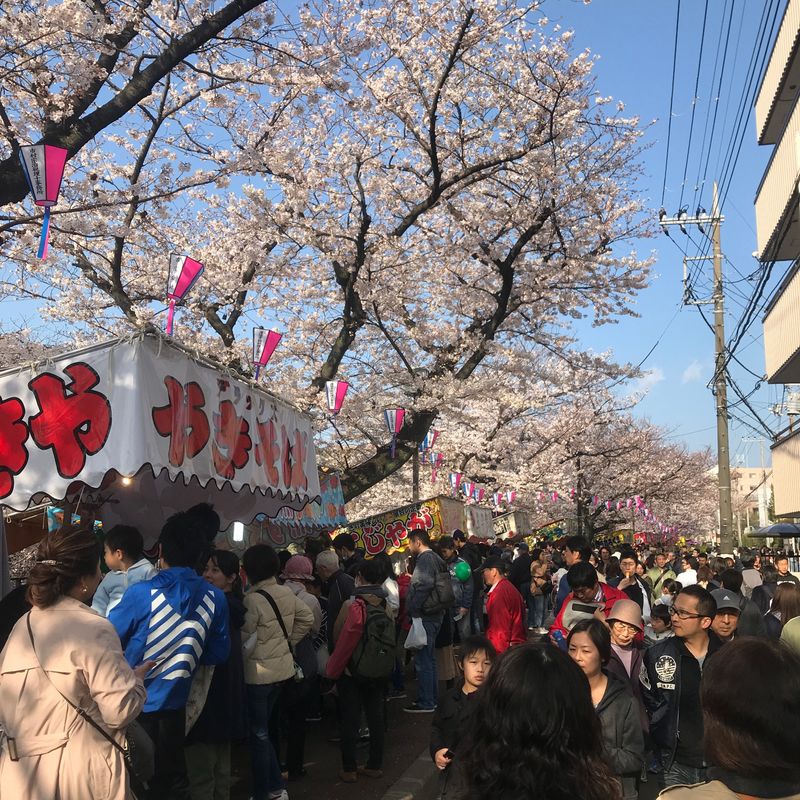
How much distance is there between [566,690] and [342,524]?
32.2 ft

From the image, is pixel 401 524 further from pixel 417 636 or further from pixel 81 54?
pixel 81 54

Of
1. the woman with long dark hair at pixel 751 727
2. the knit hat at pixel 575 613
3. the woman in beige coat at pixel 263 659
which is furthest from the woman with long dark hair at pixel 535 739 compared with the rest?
the knit hat at pixel 575 613

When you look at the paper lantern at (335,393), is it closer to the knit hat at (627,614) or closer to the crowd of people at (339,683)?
the crowd of people at (339,683)

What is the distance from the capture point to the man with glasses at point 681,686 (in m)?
4.20

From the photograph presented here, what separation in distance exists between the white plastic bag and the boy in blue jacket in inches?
189

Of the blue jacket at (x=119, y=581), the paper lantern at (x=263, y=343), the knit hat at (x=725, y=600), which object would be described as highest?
the paper lantern at (x=263, y=343)

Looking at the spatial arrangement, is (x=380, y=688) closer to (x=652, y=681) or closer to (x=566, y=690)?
(x=652, y=681)

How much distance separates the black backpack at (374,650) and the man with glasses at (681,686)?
2428 millimetres

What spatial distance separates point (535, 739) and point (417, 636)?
7212mm

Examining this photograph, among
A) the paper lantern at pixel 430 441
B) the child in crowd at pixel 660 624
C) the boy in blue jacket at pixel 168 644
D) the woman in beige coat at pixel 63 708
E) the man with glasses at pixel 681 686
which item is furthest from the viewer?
the paper lantern at pixel 430 441

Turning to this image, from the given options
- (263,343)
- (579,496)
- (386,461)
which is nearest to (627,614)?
(263,343)

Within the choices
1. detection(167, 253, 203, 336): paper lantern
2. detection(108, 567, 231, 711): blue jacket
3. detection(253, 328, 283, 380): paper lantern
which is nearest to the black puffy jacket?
detection(108, 567, 231, 711): blue jacket

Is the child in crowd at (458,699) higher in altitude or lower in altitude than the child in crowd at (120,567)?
lower

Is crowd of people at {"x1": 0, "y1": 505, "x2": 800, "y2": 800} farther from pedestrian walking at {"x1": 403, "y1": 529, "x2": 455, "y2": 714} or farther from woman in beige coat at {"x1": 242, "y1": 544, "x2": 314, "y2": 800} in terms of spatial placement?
pedestrian walking at {"x1": 403, "y1": 529, "x2": 455, "y2": 714}
